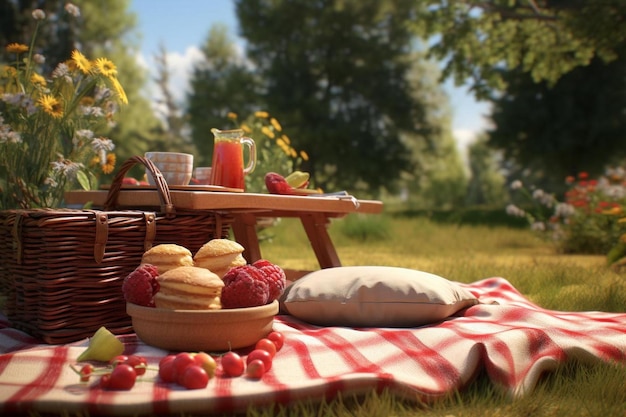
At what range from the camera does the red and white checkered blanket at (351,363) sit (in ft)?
4.89

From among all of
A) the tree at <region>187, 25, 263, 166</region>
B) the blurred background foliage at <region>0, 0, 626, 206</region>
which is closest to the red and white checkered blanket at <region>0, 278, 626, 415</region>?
the blurred background foliage at <region>0, 0, 626, 206</region>

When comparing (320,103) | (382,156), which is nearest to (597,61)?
(382,156)

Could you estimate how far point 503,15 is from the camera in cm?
853

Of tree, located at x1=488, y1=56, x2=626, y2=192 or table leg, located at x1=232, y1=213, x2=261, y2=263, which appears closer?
table leg, located at x1=232, y1=213, x2=261, y2=263

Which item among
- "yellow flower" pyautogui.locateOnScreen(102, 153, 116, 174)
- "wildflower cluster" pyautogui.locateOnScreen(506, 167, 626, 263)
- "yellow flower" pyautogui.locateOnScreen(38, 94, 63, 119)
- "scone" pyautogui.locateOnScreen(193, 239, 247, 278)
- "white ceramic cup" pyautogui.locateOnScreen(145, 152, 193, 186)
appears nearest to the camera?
"scone" pyautogui.locateOnScreen(193, 239, 247, 278)

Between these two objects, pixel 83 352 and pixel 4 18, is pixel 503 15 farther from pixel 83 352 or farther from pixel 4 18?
pixel 4 18

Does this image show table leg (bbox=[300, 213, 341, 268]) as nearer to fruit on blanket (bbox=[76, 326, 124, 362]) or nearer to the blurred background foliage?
fruit on blanket (bbox=[76, 326, 124, 362])

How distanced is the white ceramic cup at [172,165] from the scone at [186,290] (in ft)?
2.91

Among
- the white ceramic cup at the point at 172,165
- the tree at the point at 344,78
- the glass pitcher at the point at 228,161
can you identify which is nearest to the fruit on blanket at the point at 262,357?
the white ceramic cup at the point at 172,165

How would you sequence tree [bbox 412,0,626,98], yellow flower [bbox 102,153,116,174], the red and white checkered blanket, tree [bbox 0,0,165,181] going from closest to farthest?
the red and white checkered blanket < yellow flower [bbox 102,153,116,174] < tree [bbox 412,0,626,98] < tree [bbox 0,0,165,181]

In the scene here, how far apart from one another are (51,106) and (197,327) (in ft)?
5.13

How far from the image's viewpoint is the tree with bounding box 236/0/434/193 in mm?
16531

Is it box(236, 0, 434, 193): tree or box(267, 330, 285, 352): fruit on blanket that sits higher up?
box(236, 0, 434, 193): tree

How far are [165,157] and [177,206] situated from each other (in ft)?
1.34
